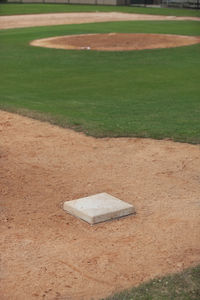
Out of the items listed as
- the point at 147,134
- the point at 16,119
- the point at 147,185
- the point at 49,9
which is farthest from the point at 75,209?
the point at 49,9

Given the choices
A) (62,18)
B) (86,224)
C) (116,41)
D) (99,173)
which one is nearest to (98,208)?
(86,224)

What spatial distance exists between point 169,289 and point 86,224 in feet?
5.23

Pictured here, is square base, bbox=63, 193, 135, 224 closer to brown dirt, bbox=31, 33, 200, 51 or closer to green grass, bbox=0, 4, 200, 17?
brown dirt, bbox=31, 33, 200, 51

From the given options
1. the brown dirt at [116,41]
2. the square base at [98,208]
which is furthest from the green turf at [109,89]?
the square base at [98,208]

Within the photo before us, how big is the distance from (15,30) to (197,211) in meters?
26.4

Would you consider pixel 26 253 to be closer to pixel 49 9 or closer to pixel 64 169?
pixel 64 169

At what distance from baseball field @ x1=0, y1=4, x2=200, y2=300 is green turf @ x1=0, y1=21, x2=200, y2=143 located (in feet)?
0.10

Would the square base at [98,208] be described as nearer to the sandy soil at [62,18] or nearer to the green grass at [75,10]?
A: the sandy soil at [62,18]

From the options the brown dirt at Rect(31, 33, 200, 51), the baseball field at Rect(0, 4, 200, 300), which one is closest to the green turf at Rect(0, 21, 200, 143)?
the baseball field at Rect(0, 4, 200, 300)

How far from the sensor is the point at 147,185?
23.8 feet

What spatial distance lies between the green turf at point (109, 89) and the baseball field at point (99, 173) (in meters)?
0.03

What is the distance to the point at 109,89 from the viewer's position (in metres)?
13.7

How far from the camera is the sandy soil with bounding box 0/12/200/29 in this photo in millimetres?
35625

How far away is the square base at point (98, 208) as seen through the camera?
6184mm
